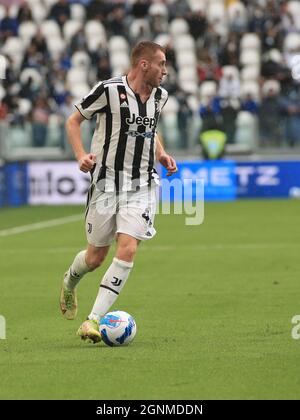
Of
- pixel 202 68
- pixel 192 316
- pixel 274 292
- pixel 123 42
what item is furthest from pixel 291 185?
pixel 192 316

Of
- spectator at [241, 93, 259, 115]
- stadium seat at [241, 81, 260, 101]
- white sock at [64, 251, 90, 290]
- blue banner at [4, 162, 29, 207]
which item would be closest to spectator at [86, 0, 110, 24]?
stadium seat at [241, 81, 260, 101]

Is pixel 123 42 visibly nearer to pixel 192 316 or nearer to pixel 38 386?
pixel 192 316

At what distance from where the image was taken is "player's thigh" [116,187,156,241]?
9.34 m

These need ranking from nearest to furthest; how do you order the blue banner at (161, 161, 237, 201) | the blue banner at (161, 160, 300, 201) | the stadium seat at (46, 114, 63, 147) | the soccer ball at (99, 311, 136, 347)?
the soccer ball at (99, 311, 136, 347), the blue banner at (161, 161, 237, 201), the blue banner at (161, 160, 300, 201), the stadium seat at (46, 114, 63, 147)

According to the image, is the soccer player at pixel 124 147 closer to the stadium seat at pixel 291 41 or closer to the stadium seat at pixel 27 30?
the stadium seat at pixel 291 41

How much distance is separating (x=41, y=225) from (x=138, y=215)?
12.6 m

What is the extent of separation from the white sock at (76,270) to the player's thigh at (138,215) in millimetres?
610

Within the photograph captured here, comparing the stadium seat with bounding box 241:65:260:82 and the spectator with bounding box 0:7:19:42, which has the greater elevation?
the spectator with bounding box 0:7:19:42

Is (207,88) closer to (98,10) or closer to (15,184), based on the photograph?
(98,10)

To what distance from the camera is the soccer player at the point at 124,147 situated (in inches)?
370

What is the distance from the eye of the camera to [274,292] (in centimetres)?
1242

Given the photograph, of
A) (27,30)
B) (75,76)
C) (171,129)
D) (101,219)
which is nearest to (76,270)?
(101,219)

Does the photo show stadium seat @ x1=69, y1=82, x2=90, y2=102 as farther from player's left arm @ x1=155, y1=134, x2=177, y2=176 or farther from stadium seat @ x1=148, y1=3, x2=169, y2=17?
player's left arm @ x1=155, y1=134, x2=177, y2=176

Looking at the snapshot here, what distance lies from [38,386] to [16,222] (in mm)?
15151
